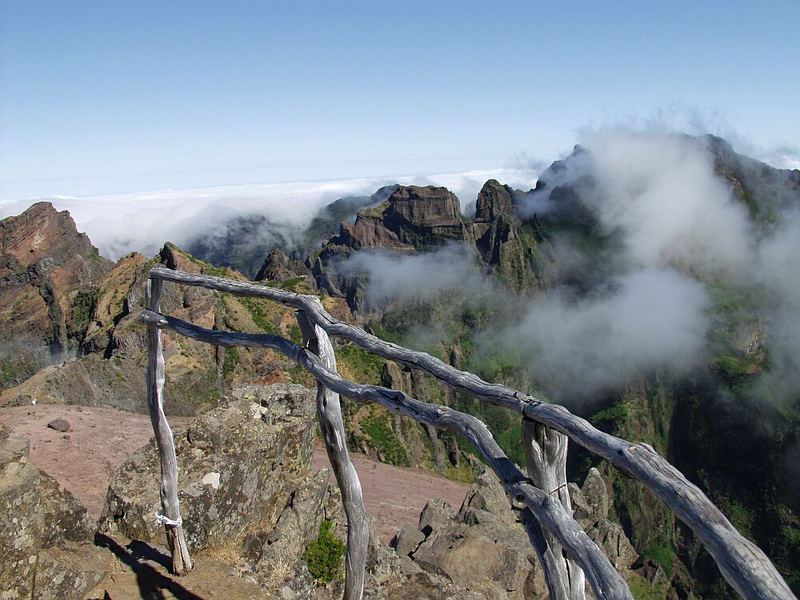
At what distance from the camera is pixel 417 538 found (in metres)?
22.7

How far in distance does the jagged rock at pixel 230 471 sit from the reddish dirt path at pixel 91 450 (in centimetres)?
461

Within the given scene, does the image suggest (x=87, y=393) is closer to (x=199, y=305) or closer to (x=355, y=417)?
(x=199, y=305)

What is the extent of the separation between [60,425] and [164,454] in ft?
58.0

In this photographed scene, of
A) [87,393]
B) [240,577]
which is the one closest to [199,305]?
[87,393]

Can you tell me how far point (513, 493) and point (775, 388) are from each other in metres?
167

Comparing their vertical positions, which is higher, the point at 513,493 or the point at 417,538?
the point at 513,493

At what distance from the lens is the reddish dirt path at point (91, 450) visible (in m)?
18.6

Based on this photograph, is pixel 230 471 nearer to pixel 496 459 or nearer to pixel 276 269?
pixel 496 459

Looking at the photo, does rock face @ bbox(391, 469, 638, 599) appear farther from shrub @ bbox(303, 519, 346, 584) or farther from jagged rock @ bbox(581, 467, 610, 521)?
jagged rock @ bbox(581, 467, 610, 521)

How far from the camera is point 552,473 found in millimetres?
4824

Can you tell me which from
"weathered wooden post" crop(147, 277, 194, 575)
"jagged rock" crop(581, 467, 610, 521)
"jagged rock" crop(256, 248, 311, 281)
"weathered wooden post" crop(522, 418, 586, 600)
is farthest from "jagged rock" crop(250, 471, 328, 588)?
"jagged rock" crop(256, 248, 311, 281)

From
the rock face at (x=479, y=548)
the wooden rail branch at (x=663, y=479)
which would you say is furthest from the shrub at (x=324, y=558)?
the wooden rail branch at (x=663, y=479)

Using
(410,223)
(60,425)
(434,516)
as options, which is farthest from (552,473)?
(410,223)

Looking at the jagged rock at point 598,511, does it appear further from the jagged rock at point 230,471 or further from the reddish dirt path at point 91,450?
the jagged rock at point 230,471
